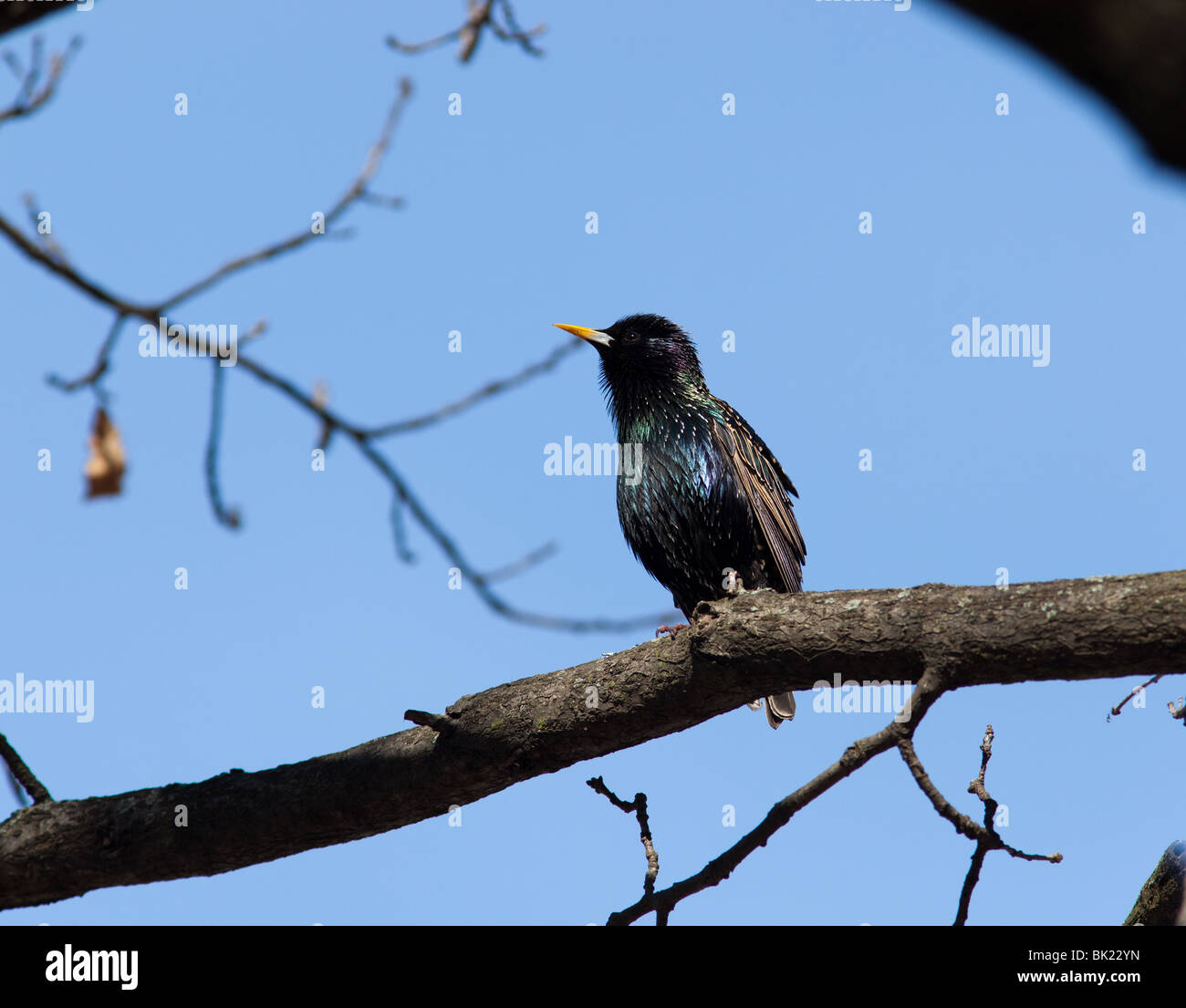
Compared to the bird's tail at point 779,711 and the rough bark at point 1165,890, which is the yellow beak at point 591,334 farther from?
the rough bark at point 1165,890

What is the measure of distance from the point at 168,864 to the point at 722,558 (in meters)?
2.94

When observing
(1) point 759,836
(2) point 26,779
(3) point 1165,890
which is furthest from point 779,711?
(2) point 26,779

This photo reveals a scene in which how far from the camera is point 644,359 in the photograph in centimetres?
661

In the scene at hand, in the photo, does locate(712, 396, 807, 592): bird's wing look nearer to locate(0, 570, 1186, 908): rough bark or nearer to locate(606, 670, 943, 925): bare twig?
locate(0, 570, 1186, 908): rough bark

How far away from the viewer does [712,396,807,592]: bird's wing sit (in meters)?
5.78

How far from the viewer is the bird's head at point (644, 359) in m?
6.46

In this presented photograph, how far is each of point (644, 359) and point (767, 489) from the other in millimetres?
1122

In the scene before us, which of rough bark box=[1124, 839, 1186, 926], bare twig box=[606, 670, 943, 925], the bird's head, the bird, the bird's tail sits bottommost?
rough bark box=[1124, 839, 1186, 926]

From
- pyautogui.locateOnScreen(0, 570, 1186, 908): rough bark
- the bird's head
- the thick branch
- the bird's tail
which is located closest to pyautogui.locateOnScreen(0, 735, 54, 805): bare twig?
pyautogui.locateOnScreen(0, 570, 1186, 908): rough bark

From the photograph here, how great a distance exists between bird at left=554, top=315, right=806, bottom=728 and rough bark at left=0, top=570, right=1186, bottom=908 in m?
1.91

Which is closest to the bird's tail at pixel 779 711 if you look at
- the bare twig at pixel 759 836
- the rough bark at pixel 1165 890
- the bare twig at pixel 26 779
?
the rough bark at pixel 1165 890

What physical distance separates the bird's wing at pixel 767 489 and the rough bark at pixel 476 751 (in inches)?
86.9
